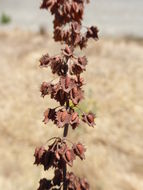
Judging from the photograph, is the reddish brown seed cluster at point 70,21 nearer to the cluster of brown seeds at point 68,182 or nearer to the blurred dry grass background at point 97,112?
the cluster of brown seeds at point 68,182

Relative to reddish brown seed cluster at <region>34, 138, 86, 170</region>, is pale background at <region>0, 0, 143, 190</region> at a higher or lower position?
higher

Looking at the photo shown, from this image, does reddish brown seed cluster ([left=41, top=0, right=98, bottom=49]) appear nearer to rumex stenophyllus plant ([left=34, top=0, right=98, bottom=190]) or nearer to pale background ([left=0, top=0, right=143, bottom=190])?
rumex stenophyllus plant ([left=34, top=0, right=98, bottom=190])

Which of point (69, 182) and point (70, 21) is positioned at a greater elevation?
point (70, 21)

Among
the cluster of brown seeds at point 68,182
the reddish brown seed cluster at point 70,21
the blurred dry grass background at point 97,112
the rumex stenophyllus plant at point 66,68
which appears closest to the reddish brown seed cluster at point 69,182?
the cluster of brown seeds at point 68,182

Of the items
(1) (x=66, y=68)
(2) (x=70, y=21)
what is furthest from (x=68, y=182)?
(2) (x=70, y=21)

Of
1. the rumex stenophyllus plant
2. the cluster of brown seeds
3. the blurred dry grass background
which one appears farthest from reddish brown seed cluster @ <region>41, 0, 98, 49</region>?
the blurred dry grass background

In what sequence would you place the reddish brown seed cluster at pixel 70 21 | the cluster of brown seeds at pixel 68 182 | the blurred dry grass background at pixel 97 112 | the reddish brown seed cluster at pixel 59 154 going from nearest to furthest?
the reddish brown seed cluster at pixel 70 21 < the reddish brown seed cluster at pixel 59 154 < the cluster of brown seeds at pixel 68 182 < the blurred dry grass background at pixel 97 112

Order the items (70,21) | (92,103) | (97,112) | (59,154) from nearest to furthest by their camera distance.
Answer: (70,21), (59,154), (92,103), (97,112)

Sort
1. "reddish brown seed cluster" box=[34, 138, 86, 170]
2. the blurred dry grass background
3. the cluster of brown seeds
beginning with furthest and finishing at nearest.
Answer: the blurred dry grass background, the cluster of brown seeds, "reddish brown seed cluster" box=[34, 138, 86, 170]

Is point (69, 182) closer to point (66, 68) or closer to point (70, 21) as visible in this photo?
point (66, 68)
